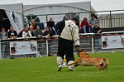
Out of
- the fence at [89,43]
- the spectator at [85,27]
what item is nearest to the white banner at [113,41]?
the fence at [89,43]

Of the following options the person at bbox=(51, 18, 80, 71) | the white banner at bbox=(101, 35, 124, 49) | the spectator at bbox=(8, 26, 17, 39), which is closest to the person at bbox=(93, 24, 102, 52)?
the white banner at bbox=(101, 35, 124, 49)

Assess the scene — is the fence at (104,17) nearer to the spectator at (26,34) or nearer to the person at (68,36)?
the spectator at (26,34)

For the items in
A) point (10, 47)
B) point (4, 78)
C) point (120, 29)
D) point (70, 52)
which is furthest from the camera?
point (120, 29)

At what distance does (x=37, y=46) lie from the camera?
28828 millimetres

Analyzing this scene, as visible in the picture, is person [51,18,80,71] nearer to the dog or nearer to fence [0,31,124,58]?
the dog

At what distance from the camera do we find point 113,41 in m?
28.6

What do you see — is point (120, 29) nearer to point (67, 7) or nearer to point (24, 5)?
point (67, 7)

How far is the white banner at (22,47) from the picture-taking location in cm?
2848

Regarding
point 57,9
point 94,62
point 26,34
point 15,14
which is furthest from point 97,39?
point 94,62

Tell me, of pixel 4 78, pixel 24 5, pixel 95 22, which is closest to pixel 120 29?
pixel 95 22

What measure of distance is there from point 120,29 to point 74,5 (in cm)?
433

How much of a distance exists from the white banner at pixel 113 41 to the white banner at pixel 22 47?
13.7ft

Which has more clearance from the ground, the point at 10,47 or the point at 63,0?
the point at 63,0

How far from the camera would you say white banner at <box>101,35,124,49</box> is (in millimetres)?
28484
